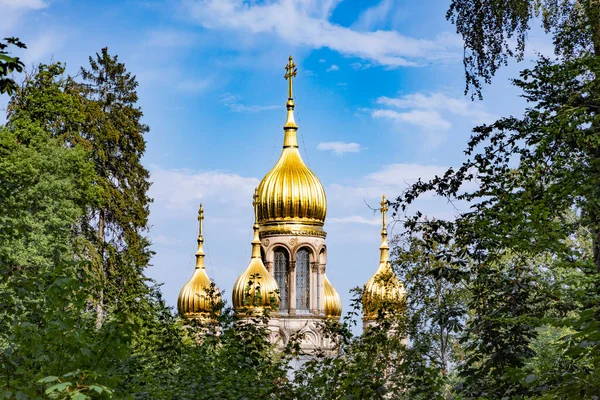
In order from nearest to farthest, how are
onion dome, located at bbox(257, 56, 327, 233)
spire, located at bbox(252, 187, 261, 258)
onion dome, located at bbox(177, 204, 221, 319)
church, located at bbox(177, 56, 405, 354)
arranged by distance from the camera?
spire, located at bbox(252, 187, 261, 258) → church, located at bbox(177, 56, 405, 354) → onion dome, located at bbox(257, 56, 327, 233) → onion dome, located at bbox(177, 204, 221, 319)

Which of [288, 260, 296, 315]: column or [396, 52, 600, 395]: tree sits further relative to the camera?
[288, 260, 296, 315]: column

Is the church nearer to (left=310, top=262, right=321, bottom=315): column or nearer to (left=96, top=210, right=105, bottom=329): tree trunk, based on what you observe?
(left=310, top=262, right=321, bottom=315): column

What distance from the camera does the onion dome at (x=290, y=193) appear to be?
44.3 m

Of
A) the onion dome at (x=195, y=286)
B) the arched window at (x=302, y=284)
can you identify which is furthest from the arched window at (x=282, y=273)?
the onion dome at (x=195, y=286)

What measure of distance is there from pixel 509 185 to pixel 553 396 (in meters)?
4.52

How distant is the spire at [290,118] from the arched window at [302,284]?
5709 millimetres

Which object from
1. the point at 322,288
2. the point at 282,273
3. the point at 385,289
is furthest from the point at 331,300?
the point at 385,289

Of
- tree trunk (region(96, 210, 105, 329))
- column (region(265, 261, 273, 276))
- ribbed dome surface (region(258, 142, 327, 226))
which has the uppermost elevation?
ribbed dome surface (region(258, 142, 327, 226))

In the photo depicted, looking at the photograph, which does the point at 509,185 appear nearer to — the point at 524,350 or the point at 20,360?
the point at 524,350

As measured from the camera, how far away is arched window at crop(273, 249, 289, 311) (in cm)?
4338

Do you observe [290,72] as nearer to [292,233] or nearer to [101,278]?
[292,233]

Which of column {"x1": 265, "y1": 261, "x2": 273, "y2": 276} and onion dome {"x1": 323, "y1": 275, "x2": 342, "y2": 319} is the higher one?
column {"x1": 265, "y1": 261, "x2": 273, "y2": 276}

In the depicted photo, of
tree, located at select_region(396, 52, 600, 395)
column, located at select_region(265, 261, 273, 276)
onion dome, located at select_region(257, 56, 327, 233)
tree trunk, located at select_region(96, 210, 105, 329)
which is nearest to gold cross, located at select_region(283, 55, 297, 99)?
onion dome, located at select_region(257, 56, 327, 233)

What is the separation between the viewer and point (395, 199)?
1282cm
